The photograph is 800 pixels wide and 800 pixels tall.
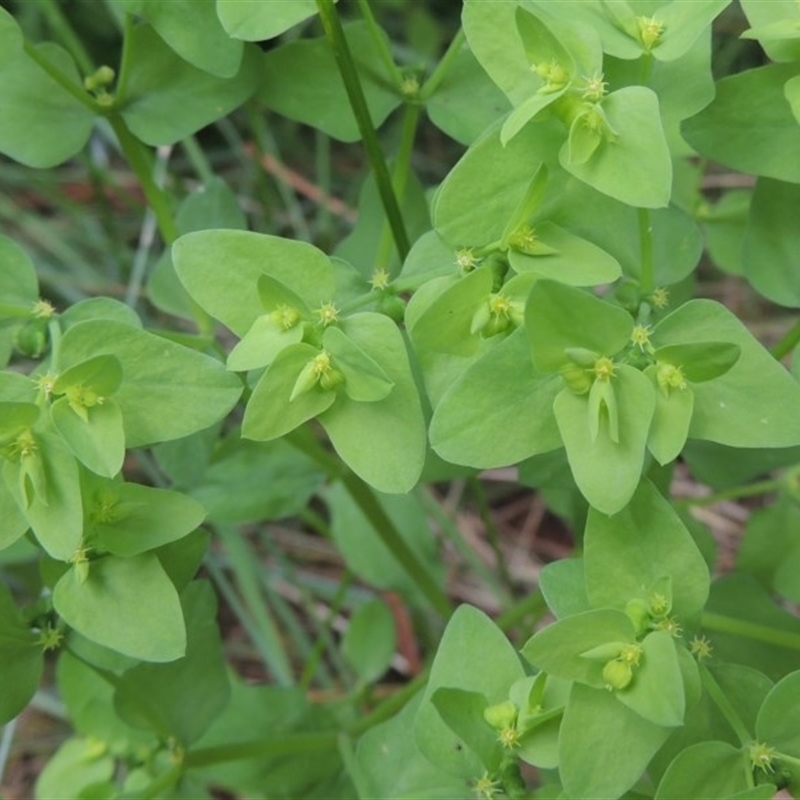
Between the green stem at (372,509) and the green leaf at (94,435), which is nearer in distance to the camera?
the green leaf at (94,435)

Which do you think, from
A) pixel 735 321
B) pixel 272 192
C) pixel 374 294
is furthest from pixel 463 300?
pixel 272 192

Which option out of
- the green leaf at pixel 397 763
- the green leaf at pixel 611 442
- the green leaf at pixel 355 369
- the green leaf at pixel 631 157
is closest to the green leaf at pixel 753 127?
the green leaf at pixel 631 157

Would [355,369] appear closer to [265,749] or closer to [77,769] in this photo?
[265,749]

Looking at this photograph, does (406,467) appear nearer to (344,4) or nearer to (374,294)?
(374,294)

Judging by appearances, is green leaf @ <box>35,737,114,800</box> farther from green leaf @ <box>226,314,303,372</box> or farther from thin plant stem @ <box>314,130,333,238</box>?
thin plant stem @ <box>314,130,333,238</box>

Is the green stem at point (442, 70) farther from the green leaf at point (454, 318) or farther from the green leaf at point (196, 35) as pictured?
the green leaf at point (454, 318)

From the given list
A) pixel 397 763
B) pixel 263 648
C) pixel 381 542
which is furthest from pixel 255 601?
pixel 397 763
